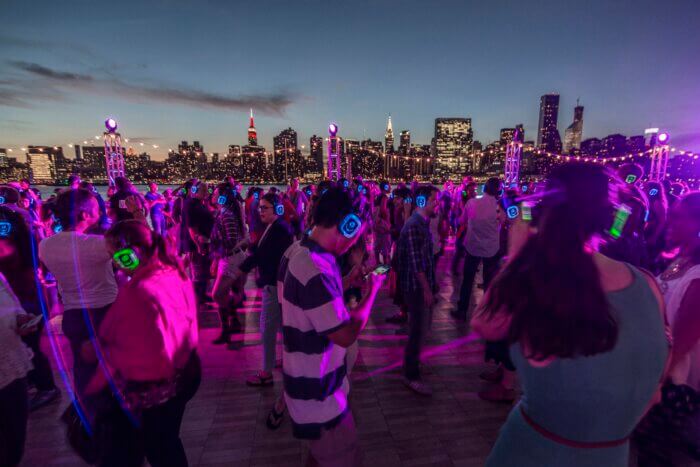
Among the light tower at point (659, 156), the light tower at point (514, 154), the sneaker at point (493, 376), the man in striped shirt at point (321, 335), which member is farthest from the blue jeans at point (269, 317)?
the light tower at point (514, 154)

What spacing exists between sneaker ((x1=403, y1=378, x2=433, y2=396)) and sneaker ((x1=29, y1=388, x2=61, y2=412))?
3.51 m

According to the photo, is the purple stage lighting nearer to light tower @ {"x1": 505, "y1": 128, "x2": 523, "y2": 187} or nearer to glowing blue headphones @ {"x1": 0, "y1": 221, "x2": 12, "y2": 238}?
glowing blue headphones @ {"x1": 0, "y1": 221, "x2": 12, "y2": 238}

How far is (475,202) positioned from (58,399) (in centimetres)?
556

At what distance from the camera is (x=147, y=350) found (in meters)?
1.71

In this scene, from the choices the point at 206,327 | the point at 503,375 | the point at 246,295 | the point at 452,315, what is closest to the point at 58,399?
the point at 206,327

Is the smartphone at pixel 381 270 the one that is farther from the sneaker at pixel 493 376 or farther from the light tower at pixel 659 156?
the light tower at pixel 659 156

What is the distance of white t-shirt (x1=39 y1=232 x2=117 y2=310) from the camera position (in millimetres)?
2455

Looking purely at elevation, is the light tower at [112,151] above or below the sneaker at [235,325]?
above

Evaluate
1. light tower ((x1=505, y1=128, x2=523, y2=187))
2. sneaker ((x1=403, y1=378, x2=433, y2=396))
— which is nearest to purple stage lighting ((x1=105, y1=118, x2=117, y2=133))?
sneaker ((x1=403, y1=378, x2=433, y2=396))

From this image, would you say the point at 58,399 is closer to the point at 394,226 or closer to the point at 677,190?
the point at 394,226

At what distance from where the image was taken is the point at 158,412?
181 centimetres

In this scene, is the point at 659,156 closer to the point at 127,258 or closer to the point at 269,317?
the point at 269,317

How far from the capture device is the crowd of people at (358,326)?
39.9 inches

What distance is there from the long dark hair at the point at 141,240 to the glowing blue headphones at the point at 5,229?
2044mm
